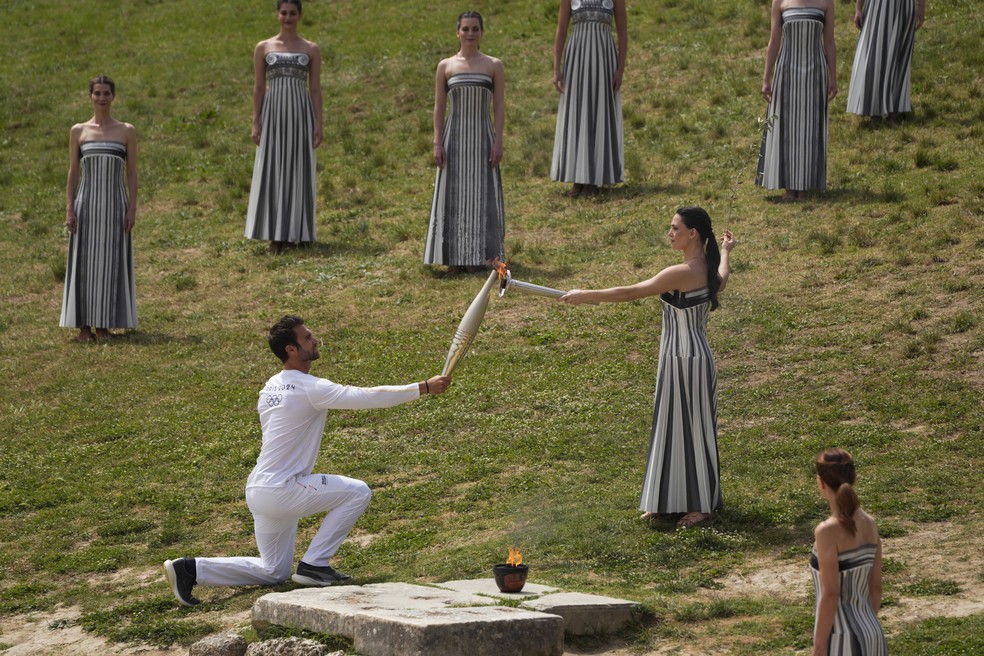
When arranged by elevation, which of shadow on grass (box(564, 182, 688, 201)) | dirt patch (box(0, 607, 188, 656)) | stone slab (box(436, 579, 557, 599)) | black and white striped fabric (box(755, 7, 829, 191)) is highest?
black and white striped fabric (box(755, 7, 829, 191))

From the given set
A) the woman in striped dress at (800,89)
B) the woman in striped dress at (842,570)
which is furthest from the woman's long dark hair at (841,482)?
the woman in striped dress at (800,89)

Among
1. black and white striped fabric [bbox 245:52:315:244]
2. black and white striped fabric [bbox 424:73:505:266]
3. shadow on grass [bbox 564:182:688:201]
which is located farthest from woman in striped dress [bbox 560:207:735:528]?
black and white striped fabric [bbox 245:52:315:244]

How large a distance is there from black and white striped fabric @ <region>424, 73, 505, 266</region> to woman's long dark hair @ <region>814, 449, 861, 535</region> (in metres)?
9.21

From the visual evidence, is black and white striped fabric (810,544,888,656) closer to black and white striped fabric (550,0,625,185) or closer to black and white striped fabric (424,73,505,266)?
black and white striped fabric (424,73,505,266)

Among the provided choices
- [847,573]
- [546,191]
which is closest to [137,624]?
[847,573]

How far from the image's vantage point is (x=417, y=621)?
6820 millimetres

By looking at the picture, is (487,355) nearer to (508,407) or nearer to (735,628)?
(508,407)

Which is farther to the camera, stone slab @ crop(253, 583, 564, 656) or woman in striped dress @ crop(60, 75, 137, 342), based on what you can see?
woman in striped dress @ crop(60, 75, 137, 342)

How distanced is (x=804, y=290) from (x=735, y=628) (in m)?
6.58

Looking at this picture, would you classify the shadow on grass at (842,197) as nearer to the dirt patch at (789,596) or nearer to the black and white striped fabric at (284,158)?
the black and white striped fabric at (284,158)

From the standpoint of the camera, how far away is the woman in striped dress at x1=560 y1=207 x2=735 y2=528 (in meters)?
9.09

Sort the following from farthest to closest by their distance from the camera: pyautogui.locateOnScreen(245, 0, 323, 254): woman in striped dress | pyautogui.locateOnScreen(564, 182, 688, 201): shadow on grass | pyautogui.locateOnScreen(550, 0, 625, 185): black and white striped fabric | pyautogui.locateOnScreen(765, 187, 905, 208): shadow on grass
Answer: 1. pyautogui.locateOnScreen(564, 182, 688, 201): shadow on grass
2. pyautogui.locateOnScreen(550, 0, 625, 185): black and white striped fabric
3. pyautogui.locateOnScreen(245, 0, 323, 254): woman in striped dress
4. pyautogui.locateOnScreen(765, 187, 905, 208): shadow on grass

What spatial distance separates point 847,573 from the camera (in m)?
6.02

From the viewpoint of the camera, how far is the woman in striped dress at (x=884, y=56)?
17062mm
